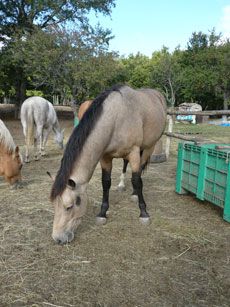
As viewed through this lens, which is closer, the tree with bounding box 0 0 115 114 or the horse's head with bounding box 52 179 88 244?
the horse's head with bounding box 52 179 88 244

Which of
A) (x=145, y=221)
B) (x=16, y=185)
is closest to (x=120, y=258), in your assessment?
(x=145, y=221)

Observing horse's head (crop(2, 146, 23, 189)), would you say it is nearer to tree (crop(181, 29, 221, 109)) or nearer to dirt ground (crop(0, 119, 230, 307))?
dirt ground (crop(0, 119, 230, 307))

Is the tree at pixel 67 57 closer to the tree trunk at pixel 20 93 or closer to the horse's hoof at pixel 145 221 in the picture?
the tree trunk at pixel 20 93

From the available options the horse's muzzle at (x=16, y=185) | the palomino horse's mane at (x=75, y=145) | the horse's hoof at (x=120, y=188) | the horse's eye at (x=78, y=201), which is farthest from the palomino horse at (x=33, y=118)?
the horse's eye at (x=78, y=201)

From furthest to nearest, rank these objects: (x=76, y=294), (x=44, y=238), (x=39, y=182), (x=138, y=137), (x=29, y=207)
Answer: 1. (x=39, y=182)
2. (x=29, y=207)
3. (x=138, y=137)
4. (x=44, y=238)
5. (x=76, y=294)

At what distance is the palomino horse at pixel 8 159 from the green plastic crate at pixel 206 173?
300cm

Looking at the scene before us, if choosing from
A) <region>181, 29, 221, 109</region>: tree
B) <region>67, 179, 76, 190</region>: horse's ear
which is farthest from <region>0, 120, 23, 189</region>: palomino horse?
<region>181, 29, 221, 109</region>: tree

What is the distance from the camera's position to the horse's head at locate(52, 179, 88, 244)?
2.23 m

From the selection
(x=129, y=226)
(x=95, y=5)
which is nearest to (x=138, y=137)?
(x=129, y=226)

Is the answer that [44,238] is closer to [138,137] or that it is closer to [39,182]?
[138,137]

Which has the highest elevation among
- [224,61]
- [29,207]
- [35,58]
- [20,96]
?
[224,61]

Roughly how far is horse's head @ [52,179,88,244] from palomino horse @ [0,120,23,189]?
230 cm

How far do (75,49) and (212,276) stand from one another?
1530cm

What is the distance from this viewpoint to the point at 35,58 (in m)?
14.4
